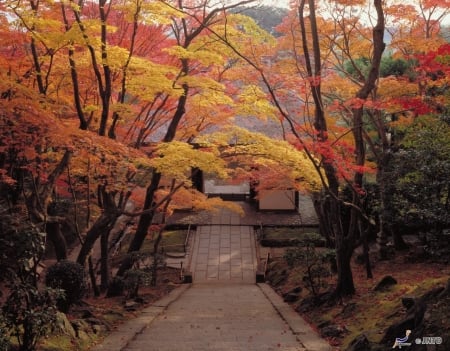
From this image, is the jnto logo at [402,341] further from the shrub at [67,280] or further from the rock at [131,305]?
the rock at [131,305]

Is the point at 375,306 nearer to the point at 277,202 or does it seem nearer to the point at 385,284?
the point at 385,284

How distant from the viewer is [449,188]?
10.4 metres

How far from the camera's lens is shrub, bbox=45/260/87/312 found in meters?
9.16

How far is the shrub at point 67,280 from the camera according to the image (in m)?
9.16

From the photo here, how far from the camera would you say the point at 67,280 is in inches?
362

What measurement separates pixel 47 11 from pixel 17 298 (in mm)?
7281

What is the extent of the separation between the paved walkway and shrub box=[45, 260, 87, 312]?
4.21 feet

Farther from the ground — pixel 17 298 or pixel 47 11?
pixel 47 11

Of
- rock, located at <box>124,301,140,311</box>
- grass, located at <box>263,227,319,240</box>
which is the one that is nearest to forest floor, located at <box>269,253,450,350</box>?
rock, located at <box>124,301,140,311</box>

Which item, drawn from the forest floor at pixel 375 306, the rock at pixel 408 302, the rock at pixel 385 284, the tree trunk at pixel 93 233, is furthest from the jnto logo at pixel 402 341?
the tree trunk at pixel 93 233

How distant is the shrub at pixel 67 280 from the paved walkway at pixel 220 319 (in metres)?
1.28

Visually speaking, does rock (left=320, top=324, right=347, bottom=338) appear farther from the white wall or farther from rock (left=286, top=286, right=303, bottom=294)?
the white wall

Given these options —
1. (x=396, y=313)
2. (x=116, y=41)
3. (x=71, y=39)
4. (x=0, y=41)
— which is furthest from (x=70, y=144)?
(x=396, y=313)

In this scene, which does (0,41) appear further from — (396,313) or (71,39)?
(396,313)
